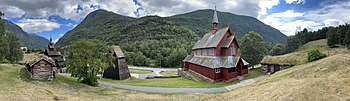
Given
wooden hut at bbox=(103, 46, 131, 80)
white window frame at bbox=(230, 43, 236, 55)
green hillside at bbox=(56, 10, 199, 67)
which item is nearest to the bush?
white window frame at bbox=(230, 43, 236, 55)

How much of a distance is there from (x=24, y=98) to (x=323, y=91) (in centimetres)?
2163

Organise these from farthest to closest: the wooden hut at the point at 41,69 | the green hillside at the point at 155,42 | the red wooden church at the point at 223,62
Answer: the green hillside at the point at 155,42
the red wooden church at the point at 223,62
the wooden hut at the point at 41,69

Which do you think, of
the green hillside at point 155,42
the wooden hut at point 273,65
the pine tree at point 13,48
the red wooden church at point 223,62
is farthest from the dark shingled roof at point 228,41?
the green hillside at point 155,42

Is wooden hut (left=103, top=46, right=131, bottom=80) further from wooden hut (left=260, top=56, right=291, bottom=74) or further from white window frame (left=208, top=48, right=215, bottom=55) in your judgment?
wooden hut (left=260, top=56, right=291, bottom=74)

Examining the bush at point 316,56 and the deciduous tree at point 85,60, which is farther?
the bush at point 316,56

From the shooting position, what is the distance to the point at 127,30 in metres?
180

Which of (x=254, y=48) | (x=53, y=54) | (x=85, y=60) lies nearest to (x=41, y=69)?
(x=85, y=60)

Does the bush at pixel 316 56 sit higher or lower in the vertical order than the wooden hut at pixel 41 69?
higher

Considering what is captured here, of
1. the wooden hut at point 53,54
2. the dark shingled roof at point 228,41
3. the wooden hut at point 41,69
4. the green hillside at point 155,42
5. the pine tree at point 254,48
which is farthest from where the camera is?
the green hillside at point 155,42

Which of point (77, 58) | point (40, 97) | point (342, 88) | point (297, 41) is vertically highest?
point (297, 41)

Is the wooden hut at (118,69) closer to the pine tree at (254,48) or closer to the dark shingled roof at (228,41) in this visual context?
the dark shingled roof at (228,41)

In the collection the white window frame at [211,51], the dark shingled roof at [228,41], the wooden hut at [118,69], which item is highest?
the dark shingled roof at [228,41]

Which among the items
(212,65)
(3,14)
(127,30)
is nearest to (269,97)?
(212,65)

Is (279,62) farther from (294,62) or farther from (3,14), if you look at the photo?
(3,14)
